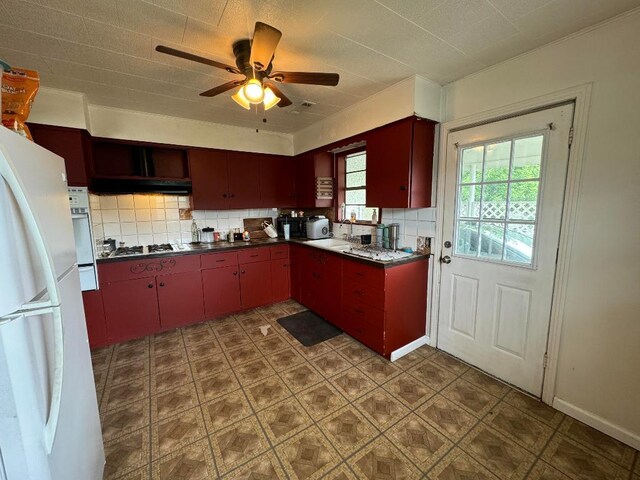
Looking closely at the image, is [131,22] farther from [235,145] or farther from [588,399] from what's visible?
[588,399]

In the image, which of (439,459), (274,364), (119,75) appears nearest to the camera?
(439,459)

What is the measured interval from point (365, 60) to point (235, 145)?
2109mm

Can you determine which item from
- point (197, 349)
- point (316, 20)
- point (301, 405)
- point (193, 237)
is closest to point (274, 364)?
point (301, 405)

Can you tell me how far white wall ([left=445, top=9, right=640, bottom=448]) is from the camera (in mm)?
1474

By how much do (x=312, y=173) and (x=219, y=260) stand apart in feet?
5.35

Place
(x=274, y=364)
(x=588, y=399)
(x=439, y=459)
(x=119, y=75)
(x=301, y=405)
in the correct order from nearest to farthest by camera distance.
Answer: (x=439, y=459) < (x=588, y=399) < (x=301, y=405) < (x=119, y=75) < (x=274, y=364)

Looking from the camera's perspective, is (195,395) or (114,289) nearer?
(195,395)

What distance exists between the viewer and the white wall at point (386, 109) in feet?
7.18

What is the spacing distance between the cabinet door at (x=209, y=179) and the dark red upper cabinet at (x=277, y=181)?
1.67ft

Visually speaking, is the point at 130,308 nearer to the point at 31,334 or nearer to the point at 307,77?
the point at 31,334

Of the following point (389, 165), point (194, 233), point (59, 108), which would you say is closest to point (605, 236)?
point (389, 165)

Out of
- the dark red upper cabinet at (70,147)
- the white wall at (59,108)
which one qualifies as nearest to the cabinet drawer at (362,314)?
the dark red upper cabinet at (70,147)

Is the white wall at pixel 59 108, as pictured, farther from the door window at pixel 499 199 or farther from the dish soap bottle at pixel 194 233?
the door window at pixel 499 199

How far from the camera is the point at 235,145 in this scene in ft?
11.4
